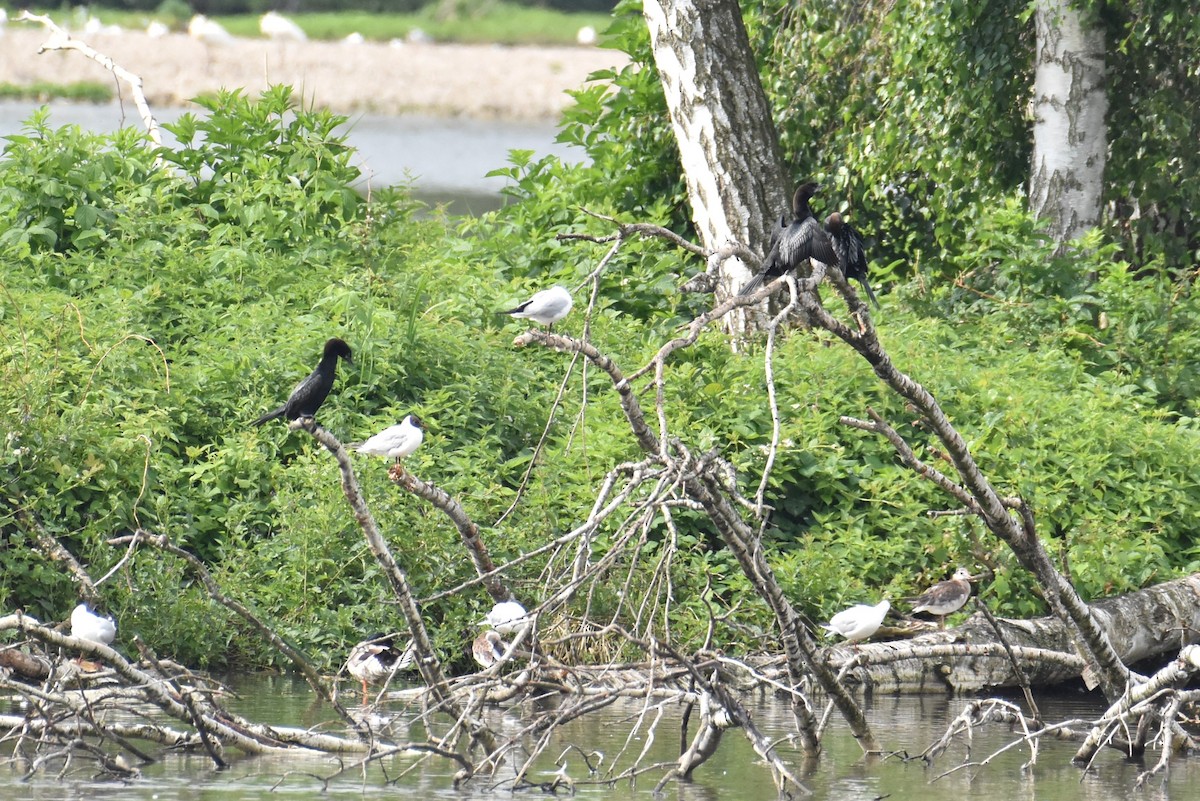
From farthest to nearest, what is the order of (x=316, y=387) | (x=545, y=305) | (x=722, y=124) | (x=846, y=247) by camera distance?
(x=722, y=124) → (x=545, y=305) → (x=316, y=387) → (x=846, y=247)

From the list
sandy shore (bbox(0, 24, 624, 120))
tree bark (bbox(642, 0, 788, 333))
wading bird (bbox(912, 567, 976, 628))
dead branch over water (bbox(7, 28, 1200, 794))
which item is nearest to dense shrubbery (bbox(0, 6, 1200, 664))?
wading bird (bbox(912, 567, 976, 628))

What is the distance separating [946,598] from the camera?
825cm

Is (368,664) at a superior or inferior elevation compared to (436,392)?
inferior

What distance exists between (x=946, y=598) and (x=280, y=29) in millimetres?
32182

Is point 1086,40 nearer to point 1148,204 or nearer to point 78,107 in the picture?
point 1148,204

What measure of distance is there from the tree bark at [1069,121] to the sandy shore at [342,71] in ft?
81.2

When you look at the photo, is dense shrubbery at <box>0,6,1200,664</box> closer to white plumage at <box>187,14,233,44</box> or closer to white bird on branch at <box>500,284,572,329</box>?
white bird on branch at <box>500,284,572,329</box>

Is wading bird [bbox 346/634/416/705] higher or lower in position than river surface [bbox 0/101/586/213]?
higher

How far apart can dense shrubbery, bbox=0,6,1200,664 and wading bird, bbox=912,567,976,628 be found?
0.69 ft

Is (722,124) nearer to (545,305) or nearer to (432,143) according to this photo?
(545,305)

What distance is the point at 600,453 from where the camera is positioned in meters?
8.92

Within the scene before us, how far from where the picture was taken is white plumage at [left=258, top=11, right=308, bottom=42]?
119 ft

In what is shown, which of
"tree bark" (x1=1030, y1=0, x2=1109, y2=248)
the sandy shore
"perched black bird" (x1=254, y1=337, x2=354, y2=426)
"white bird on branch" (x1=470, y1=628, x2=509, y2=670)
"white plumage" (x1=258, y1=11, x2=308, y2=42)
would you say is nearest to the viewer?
"perched black bird" (x1=254, y1=337, x2=354, y2=426)

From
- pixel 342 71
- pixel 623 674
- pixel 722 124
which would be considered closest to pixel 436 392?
pixel 722 124
